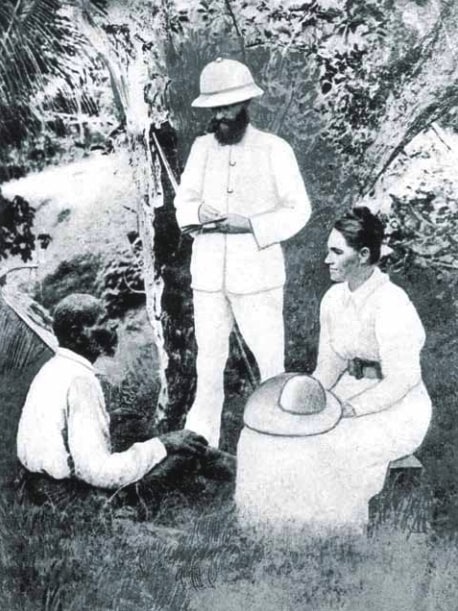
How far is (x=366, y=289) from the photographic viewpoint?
264 inches

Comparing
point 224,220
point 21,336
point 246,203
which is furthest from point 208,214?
point 21,336

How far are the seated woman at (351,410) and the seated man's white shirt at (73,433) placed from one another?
654mm

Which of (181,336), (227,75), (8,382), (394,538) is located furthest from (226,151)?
(394,538)

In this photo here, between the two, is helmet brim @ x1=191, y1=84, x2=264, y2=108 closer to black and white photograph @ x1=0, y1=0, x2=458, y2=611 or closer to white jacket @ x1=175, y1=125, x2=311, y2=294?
black and white photograph @ x1=0, y1=0, x2=458, y2=611

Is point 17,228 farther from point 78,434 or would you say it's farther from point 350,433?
point 350,433

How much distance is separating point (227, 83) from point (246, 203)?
26.7 inches

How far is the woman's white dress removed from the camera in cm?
668

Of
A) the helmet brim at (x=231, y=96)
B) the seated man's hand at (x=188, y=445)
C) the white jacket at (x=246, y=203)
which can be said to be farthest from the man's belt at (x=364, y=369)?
the helmet brim at (x=231, y=96)

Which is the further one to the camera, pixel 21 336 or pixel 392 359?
pixel 21 336

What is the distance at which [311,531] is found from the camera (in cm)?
684

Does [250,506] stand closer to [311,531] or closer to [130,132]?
[311,531]

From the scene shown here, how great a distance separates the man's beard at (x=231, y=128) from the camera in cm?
675

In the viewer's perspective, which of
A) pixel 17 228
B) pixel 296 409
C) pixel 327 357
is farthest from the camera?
pixel 17 228

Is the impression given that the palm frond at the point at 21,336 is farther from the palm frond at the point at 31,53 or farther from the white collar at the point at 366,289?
the white collar at the point at 366,289
